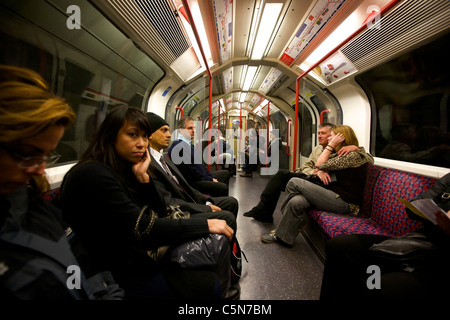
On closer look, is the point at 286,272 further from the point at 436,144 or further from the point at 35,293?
the point at 436,144

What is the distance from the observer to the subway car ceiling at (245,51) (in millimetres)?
1620

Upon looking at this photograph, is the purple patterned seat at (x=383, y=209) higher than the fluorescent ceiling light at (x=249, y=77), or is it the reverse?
the fluorescent ceiling light at (x=249, y=77)

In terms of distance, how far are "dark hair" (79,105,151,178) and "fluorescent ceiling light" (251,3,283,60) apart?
8.07ft

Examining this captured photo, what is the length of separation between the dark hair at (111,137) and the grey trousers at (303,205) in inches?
80.4

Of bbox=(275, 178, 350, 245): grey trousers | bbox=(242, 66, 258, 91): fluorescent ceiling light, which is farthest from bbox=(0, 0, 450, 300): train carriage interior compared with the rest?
bbox=(242, 66, 258, 91): fluorescent ceiling light

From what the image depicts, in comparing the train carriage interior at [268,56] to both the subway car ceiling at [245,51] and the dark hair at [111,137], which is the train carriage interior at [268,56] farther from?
the dark hair at [111,137]

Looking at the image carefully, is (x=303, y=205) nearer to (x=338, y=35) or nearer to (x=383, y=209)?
(x=383, y=209)

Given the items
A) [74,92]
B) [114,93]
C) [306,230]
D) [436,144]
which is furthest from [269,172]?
[74,92]

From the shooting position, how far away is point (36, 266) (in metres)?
0.62

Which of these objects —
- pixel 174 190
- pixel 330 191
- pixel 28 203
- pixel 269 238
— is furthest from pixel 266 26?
pixel 28 203

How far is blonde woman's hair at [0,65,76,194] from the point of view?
0.63 m

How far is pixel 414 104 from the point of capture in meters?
2.46

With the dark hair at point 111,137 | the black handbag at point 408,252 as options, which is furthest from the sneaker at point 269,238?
the dark hair at point 111,137
